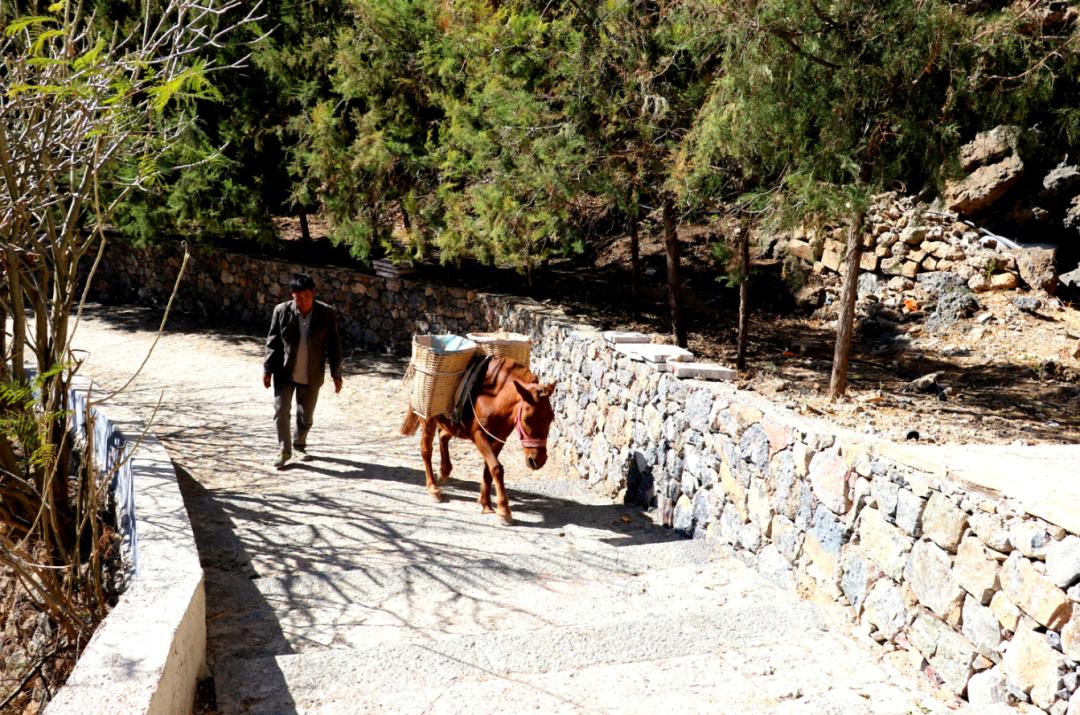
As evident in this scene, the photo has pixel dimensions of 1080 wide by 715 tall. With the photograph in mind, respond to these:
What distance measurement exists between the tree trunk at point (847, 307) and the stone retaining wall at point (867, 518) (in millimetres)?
2390

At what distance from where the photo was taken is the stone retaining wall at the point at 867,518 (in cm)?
359

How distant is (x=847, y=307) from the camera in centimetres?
912

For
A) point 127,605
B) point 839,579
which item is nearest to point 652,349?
point 839,579

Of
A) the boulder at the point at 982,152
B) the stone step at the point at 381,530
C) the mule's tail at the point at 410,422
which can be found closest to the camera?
the stone step at the point at 381,530

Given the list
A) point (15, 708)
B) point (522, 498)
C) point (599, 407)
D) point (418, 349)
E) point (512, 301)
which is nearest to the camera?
point (15, 708)

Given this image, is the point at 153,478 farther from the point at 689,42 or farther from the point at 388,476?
the point at 689,42

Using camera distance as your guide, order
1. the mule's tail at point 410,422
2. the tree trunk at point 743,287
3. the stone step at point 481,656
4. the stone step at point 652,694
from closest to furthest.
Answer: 1. the stone step at point 652,694
2. the stone step at point 481,656
3. the mule's tail at point 410,422
4. the tree trunk at point 743,287

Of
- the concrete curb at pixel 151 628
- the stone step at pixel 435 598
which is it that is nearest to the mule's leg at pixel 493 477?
the stone step at pixel 435 598

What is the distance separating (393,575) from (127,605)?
79.6 inches

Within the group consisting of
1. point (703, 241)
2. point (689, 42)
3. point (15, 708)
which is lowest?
point (15, 708)

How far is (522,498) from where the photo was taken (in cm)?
850

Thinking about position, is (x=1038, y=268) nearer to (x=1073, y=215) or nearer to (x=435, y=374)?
(x=1073, y=215)

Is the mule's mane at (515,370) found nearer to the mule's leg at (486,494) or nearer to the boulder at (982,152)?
the mule's leg at (486,494)

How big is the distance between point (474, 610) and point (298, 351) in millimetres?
4072
